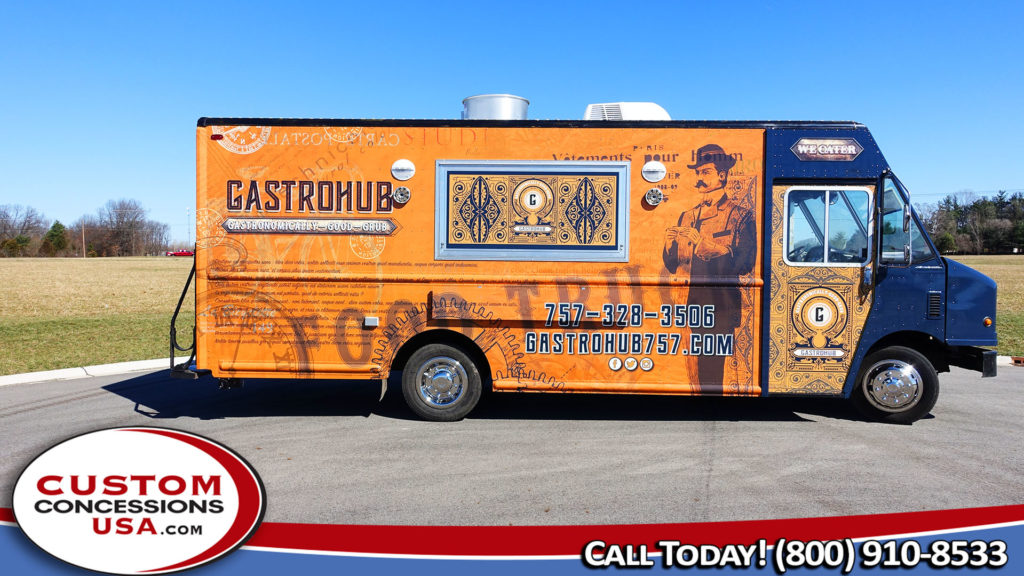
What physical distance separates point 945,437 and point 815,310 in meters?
1.63

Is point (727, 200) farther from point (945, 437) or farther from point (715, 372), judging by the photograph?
point (945, 437)

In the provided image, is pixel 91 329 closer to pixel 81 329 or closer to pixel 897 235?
pixel 81 329

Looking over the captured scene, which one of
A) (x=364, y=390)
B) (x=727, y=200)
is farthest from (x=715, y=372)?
(x=364, y=390)

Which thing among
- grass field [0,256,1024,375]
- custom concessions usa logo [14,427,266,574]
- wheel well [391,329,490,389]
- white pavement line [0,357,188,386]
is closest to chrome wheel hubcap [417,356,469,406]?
wheel well [391,329,490,389]

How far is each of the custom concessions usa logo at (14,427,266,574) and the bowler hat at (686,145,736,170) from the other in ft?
16.6

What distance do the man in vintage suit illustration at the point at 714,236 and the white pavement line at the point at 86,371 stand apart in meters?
7.90

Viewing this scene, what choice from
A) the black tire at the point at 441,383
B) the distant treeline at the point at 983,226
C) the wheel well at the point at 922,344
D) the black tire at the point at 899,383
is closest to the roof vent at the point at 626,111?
the black tire at the point at 441,383

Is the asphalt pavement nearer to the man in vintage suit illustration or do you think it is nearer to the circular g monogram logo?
the circular g monogram logo

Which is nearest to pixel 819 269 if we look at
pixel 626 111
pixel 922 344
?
pixel 922 344

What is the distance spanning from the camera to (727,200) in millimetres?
6445

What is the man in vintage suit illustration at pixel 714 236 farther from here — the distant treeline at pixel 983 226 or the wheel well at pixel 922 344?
the distant treeline at pixel 983 226

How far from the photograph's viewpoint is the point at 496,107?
22.6 ft

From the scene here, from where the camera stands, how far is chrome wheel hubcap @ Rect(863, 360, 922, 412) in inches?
258

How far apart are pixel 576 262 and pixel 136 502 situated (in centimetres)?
439
